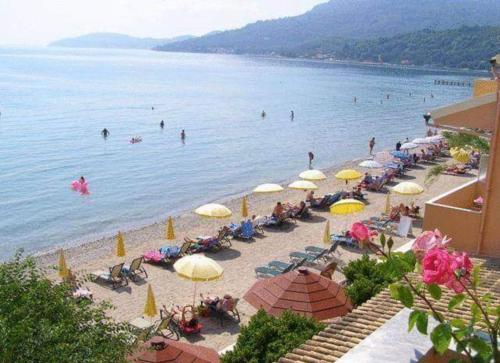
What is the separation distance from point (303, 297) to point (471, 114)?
14.9 ft

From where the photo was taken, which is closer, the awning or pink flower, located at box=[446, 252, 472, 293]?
pink flower, located at box=[446, 252, 472, 293]

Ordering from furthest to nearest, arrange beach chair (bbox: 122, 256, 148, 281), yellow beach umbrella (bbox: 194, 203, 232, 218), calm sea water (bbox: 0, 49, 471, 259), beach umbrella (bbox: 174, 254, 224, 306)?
calm sea water (bbox: 0, 49, 471, 259), yellow beach umbrella (bbox: 194, 203, 232, 218), beach chair (bbox: 122, 256, 148, 281), beach umbrella (bbox: 174, 254, 224, 306)

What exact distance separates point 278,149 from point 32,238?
26.0 meters

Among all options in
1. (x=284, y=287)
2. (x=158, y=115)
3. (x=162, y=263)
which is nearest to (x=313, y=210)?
(x=162, y=263)

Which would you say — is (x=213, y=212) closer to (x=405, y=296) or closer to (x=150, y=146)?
(x=405, y=296)

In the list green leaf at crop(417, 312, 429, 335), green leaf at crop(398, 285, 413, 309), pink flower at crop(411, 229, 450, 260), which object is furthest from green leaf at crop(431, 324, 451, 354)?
pink flower at crop(411, 229, 450, 260)

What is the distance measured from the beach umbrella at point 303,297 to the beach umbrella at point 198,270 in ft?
5.81

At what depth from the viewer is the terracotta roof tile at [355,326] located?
686 cm

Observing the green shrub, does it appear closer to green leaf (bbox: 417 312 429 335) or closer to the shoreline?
green leaf (bbox: 417 312 429 335)

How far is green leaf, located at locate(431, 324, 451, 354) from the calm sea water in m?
21.1

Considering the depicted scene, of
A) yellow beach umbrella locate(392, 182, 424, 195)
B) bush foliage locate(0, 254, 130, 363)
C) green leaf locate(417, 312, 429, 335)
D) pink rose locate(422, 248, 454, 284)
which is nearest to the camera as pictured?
pink rose locate(422, 248, 454, 284)

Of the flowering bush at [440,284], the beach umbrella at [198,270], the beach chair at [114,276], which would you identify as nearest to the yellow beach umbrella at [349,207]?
the beach umbrella at [198,270]

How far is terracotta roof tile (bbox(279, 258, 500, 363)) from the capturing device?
6.86m

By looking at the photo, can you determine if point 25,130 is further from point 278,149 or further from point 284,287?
point 284,287
